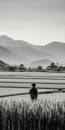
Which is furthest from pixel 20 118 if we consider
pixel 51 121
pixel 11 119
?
pixel 51 121

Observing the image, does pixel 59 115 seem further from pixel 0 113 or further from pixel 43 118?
pixel 0 113

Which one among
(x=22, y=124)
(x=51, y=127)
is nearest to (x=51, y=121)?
(x=51, y=127)

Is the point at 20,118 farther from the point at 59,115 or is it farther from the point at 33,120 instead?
the point at 59,115

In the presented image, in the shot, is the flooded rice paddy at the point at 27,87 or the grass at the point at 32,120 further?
the flooded rice paddy at the point at 27,87

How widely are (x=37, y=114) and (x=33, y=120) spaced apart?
26 cm

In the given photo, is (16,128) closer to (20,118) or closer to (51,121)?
(20,118)

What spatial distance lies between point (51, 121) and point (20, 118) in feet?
4.06

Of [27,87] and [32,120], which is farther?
[27,87]

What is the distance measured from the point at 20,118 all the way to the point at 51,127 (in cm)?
128

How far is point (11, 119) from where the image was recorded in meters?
11.7

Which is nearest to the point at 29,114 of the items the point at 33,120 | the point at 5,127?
the point at 33,120

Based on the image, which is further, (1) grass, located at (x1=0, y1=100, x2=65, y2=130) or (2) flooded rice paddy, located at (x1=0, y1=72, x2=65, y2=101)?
(2) flooded rice paddy, located at (x1=0, y1=72, x2=65, y2=101)

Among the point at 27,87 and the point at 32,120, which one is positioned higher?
the point at 27,87

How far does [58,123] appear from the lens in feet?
37.2
